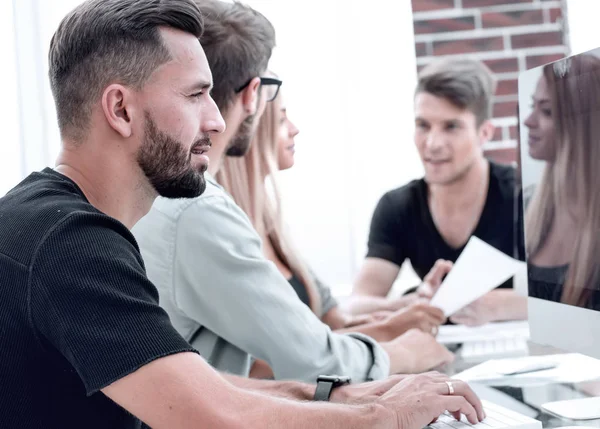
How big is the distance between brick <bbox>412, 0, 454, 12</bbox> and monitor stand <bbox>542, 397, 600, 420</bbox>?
7.85 ft

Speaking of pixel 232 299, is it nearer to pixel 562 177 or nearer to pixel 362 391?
pixel 362 391

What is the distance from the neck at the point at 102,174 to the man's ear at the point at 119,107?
0.03 m

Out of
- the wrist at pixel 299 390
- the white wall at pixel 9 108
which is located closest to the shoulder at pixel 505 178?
the white wall at pixel 9 108

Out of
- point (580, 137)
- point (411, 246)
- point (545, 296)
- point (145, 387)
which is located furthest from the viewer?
point (411, 246)

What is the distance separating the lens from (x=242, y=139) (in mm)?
1696

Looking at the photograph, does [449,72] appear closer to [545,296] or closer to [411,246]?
[411,246]

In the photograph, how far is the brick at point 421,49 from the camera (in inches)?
131

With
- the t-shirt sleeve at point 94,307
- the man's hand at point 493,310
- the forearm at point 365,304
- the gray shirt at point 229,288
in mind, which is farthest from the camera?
the forearm at point 365,304

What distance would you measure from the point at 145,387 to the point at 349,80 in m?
2.59

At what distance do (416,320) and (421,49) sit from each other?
Answer: 175cm

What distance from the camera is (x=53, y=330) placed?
32.9 inches

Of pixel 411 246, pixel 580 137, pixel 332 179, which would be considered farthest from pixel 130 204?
pixel 332 179

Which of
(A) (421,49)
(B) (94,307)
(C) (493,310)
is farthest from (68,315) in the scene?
(A) (421,49)

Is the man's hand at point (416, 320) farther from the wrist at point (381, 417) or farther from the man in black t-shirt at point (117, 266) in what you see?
the wrist at point (381, 417)
